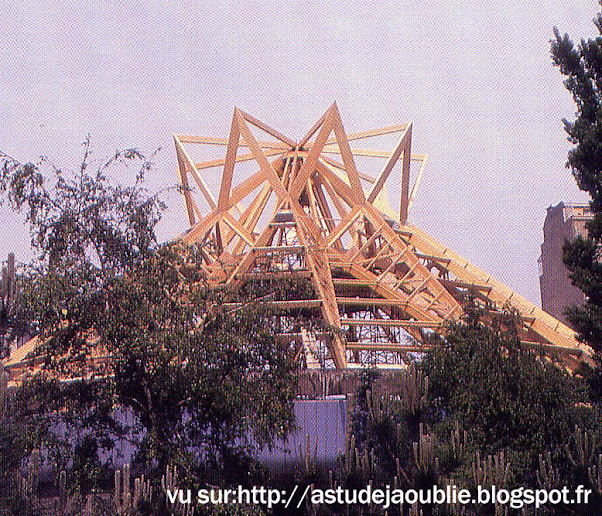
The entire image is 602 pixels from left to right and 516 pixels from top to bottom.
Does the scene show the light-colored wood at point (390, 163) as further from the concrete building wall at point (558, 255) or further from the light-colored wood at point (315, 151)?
the concrete building wall at point (558, 255)

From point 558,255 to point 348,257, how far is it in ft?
93.0

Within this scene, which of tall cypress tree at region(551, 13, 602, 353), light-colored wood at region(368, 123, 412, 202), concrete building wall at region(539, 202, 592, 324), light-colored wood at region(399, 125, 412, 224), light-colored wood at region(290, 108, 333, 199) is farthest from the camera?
concrete building wall at region(539, 202, 592, 324)

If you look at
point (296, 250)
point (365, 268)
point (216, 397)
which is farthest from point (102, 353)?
point (365, 268)

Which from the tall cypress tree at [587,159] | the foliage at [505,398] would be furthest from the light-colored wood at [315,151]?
the foliage at [505,398]

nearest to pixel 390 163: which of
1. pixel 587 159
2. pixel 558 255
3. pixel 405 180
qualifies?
pixel 405 180

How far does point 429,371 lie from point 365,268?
39.4 feet

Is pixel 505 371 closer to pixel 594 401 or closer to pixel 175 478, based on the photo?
pixel 594 401

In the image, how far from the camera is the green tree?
1417 centimetres

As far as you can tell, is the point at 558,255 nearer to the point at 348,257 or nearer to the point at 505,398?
the point at 348,257

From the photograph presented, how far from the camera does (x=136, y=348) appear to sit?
14039 millimetres

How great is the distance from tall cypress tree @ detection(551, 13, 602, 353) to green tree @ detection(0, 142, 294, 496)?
22.9ft

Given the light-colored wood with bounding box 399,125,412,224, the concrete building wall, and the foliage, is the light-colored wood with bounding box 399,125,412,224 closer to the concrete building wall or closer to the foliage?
the foliage

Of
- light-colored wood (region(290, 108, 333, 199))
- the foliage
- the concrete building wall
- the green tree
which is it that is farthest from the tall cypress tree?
the concrete building wall

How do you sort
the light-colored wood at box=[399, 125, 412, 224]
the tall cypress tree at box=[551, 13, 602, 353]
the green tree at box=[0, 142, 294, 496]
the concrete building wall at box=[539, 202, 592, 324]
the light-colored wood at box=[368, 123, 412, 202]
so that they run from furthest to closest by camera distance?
the concrete building wall at box=[539, 202, 592, 324] < the light-colored wood at box=[399, 125, 412, 224] < the light-colored wood at box=[368, 123, 412, 202] < the tall cypress tree at box=[551, 13, 602, 353] < the green tree at box=[0, 142, 294, 496]
